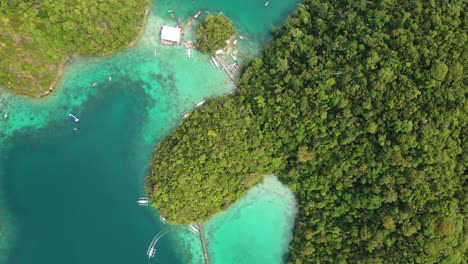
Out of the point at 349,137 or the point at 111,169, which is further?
the point at 111,169

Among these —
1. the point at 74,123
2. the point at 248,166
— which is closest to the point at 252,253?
the point at 248,166

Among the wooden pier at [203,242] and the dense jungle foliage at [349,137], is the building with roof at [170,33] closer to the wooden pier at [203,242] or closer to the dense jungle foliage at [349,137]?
the dense jungle foliage at [349,137]

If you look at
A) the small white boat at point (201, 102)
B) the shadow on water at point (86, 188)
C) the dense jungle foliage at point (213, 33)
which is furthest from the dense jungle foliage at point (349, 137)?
the dense jungle foliage at point (213, 33)

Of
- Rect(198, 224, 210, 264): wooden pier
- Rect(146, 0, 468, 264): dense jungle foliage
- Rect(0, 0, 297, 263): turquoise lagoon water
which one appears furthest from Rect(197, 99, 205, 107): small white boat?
Rect(198, 224, 210, 264): wooden pier

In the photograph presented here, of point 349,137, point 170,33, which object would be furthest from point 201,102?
point 349,137

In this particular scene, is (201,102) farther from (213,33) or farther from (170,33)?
(170,33)
